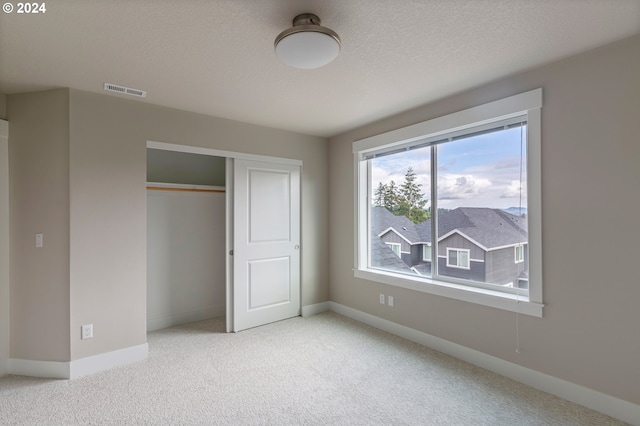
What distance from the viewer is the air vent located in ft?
8.71

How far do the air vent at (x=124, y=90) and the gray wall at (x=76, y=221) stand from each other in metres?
0.21

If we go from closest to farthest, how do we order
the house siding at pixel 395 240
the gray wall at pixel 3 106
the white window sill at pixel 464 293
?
the white window sill at pixel 464 293, the gray wall at pixel 3 106, the house siding at pixel 395 240

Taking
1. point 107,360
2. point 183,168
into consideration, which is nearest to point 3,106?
point 183,168

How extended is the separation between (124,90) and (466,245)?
349 centimetres

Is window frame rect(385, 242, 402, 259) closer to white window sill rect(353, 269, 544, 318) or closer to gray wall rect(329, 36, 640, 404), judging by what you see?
white window sill rect(353, 269, 544, 318)

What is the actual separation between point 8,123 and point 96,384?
2.38 meters

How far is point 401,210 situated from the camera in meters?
3.67

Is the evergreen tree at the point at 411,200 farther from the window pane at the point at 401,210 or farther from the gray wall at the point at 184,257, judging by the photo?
the gray wall at the point at 184,257

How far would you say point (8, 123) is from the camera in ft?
8.86

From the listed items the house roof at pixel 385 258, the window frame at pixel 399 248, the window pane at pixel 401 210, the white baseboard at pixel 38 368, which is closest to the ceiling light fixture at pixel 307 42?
the window pane at pixel 401 210

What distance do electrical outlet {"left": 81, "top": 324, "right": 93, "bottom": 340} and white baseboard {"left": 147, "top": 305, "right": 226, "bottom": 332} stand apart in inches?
38.9

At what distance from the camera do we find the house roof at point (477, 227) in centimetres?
265

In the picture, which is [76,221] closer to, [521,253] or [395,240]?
[395,240]

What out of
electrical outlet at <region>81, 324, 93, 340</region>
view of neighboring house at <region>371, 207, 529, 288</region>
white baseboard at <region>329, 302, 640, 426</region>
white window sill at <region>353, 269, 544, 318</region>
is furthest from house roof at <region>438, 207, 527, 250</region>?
electrical outlet at <region>81, 324, 93, 340</region>
